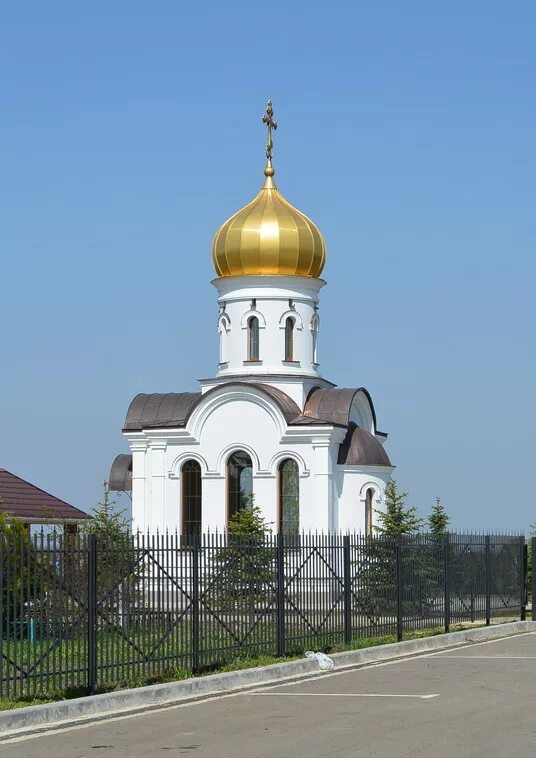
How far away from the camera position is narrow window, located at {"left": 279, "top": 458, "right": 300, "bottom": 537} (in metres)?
37.5

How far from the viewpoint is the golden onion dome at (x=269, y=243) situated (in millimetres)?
39688

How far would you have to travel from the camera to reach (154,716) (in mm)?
14070

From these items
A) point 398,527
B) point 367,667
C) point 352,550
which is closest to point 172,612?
point 367,667

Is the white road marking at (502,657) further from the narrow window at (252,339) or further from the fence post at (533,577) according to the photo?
the narrow window at (252,339)

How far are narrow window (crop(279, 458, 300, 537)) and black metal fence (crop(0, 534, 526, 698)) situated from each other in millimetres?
11775

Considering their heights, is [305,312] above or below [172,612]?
above

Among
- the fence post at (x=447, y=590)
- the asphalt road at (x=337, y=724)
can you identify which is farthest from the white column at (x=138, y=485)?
the asphalt road at (x=337, y=724)

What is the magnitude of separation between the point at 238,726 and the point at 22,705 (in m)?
2.17

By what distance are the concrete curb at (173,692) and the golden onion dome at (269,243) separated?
62.2ft

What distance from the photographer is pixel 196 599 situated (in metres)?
16.9

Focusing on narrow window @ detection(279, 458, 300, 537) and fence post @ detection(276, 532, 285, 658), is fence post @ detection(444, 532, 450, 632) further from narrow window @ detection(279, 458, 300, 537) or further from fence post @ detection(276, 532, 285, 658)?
narrow window @ detection(279, 458, 300, 537)

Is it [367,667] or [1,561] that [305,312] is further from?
[1,561]

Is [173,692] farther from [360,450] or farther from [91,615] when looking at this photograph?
[360,450]

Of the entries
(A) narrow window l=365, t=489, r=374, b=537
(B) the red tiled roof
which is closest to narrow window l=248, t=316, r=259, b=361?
(A) narrow window l=365, t=489, r=374, b=537
